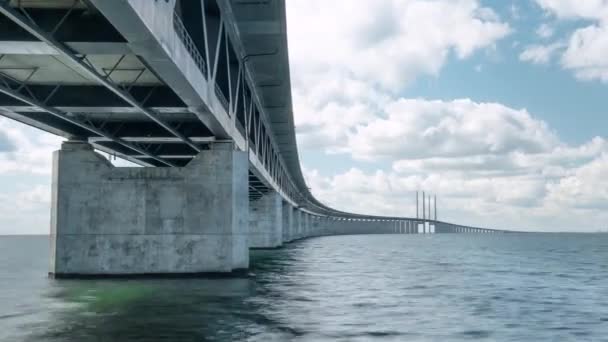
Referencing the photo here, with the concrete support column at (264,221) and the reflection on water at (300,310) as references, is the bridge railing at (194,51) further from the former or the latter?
the concrete support column at (264,221)

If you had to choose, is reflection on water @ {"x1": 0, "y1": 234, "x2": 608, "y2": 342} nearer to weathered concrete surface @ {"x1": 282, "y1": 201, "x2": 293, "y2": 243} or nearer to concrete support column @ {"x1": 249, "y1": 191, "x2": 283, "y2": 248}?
concrete support column @ {"x1": 249, "y1": 191, "x2": 283, "y2": 248}

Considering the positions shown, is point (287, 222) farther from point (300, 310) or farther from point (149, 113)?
point (300, 310)

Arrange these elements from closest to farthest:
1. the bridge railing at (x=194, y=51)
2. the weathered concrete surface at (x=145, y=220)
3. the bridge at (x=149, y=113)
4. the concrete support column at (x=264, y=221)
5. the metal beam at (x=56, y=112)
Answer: the bridge at (x=149, y=113), the bridge railing at (x=194, y=51), the metal beam at (x=56, y=112), the weathered concrete surface at (x=145, y=220), the concrete support column at (x=264, y=221)

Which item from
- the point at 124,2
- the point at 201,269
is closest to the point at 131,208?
the point at 201,269

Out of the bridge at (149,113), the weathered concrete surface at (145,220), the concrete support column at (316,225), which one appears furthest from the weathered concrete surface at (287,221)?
the concrete support column at (316,225)

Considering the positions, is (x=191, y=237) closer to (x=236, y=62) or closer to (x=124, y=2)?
(x=236, y=62)

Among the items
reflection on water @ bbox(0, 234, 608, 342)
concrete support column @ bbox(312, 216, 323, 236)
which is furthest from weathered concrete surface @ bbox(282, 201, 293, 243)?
concrete support column @ bbox(312, 216, 323, 236)

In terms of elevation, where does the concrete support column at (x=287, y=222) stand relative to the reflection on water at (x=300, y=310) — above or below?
above
